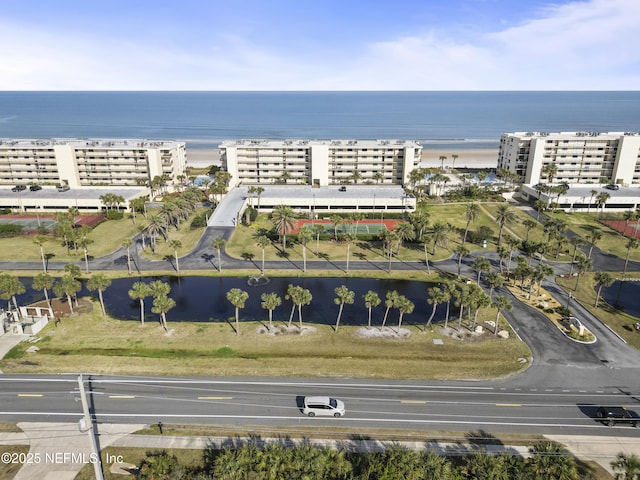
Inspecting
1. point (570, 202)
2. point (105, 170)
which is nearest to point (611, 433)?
point (570, 202)

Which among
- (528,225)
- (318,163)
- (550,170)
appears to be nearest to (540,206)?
(528,225)

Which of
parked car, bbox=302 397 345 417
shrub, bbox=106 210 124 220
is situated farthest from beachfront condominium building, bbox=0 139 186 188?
parked car, bbox=302 397 345 417

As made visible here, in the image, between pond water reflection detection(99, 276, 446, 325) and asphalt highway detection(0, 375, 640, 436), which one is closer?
asphalt highway detection(0, 375, 640, 436)

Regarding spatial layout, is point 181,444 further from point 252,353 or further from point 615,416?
point 615,416

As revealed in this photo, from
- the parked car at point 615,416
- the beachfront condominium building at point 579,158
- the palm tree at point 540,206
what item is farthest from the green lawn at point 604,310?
the beachfront condominium building at point 579,158

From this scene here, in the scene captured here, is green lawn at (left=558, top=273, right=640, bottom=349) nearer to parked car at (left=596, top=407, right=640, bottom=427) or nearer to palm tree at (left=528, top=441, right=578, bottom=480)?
parked car at (left=596, top=407, right=640, bottom=427)
